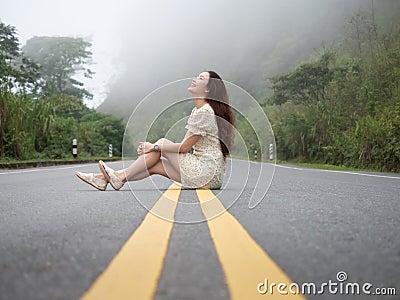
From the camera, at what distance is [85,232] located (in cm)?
280

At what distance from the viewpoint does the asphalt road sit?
1.77 meters

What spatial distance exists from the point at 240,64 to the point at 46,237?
79.7m

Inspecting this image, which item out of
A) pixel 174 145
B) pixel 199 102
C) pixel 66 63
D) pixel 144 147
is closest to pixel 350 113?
pixel 199 102

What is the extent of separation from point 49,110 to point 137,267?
15186mm

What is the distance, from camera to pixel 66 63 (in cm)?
5312

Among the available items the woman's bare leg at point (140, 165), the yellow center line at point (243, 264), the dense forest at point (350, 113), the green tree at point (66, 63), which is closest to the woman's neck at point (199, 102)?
the woman's bare leg at point (140, 165)

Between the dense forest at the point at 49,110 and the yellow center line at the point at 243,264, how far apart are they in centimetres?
1180

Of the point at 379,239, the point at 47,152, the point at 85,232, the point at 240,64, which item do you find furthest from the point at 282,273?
the point at 240,64

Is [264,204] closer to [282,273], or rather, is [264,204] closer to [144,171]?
[144,171]

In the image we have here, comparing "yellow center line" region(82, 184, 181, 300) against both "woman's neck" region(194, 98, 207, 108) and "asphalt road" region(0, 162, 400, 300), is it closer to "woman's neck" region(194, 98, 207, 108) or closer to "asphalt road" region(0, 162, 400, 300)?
"asphalt road" region(0, 162, 400, 300)

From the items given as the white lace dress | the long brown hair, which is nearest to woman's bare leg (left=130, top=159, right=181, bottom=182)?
the white lace dress

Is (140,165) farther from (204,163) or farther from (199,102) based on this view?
(199,102)

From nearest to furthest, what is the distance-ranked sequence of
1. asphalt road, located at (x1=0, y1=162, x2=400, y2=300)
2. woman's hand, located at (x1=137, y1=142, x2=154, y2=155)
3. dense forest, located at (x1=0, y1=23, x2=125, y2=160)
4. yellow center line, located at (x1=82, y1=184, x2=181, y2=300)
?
yellow center line, located at (x1=82, y1=184, x2=181, y2=300)
asphalt road, located at (x1=0, y1=162, x2=400, y2=300)
woman's hand, located at (x1=137, y1=142, x2=154, y2=155)
dense forest, located at (x1=0, y1=23, x2=125, y2=160)

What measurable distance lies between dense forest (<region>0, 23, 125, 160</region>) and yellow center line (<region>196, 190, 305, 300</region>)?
38.7ft
